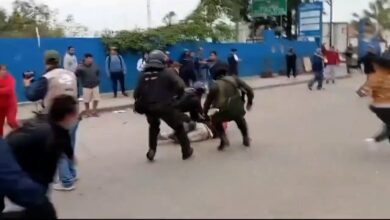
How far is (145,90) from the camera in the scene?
8562mm

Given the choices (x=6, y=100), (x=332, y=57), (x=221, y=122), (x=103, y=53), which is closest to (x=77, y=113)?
(x=221, y=122)

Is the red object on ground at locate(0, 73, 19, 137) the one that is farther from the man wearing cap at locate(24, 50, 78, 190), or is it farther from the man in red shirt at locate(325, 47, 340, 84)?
the man in red shirt at locate(325, 47, 340, 84)

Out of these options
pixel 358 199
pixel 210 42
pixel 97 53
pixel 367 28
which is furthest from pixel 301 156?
pixel 210 42

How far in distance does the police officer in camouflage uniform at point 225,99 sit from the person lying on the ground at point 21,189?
20.1 feet

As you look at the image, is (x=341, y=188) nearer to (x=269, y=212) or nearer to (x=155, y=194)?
(x=269, y=212)

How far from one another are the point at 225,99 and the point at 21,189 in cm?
632

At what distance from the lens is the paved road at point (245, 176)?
5.75 meters

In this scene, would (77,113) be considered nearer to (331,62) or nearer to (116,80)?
(116,80)

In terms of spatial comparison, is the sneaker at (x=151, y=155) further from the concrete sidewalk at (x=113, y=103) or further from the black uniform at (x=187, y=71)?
the black uniform at (x=187, y=71)

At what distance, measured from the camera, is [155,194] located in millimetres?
6785

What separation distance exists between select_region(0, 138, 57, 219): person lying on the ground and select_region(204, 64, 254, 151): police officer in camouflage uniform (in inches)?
242

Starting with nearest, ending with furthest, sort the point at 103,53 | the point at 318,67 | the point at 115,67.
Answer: the point at 115,67 → the point at 103,53 → the point at 318,67

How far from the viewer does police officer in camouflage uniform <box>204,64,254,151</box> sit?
31.8ft

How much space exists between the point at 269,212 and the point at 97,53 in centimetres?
1640
